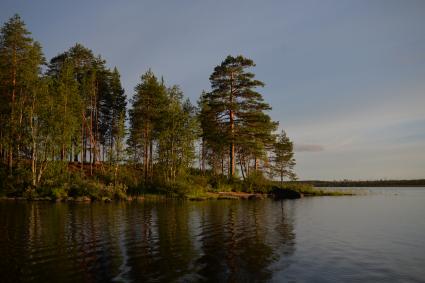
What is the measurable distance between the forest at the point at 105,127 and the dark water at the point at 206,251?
22.1 metres

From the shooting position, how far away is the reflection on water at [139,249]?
1169 cm

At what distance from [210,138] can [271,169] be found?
23054mm

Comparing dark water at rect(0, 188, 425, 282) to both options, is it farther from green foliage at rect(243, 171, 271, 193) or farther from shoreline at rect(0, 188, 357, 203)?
green foliage at rect(243, 171, 271, 193)

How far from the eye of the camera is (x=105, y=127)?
6769 centimetres

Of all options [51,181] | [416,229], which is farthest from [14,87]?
[416,229]

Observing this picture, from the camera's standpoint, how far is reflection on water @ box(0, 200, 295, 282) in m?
11.7

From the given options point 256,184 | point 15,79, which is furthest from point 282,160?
point 15,79

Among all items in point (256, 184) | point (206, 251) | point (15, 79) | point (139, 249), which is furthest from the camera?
point (256, 184)

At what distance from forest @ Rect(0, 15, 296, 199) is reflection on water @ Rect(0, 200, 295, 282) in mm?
22016

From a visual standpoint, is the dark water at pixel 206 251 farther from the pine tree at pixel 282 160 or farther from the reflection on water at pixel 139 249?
the pine tree at pixel 282 160

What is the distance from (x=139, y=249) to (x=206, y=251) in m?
3.08

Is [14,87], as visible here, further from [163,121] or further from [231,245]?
[231,245]

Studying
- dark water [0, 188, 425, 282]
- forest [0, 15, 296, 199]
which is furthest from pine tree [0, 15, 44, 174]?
dark water [0, 188, 425, 282]

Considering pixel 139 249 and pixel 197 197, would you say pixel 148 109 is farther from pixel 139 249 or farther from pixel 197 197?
pixel 139 249
